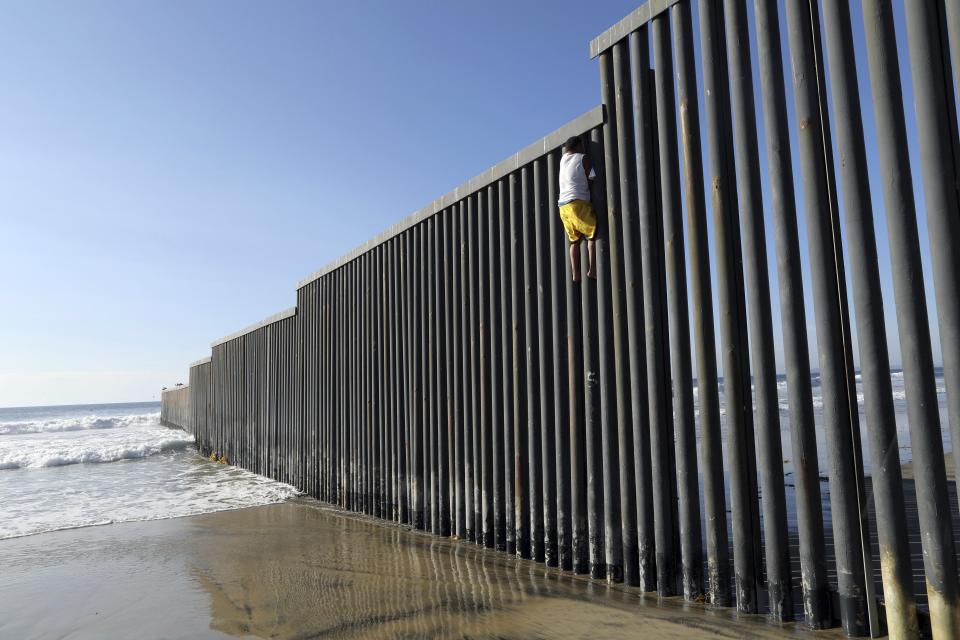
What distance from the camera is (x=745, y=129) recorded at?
4.32 metres

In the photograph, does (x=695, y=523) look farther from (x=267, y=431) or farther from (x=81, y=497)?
(x=81, y=497)

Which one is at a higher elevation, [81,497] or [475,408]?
[475,408]

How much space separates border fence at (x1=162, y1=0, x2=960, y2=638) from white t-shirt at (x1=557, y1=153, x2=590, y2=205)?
139mm

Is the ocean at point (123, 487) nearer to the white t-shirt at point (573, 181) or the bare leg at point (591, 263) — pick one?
the bare leg at point (591, 263)

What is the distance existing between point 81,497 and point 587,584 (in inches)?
446

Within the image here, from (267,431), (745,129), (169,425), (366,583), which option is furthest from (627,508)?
(169,425)

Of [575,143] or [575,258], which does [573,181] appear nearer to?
[575,143]

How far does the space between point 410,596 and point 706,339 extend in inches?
124

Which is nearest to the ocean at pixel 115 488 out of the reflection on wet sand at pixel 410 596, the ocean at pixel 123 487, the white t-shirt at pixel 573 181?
the ocean at pixel 123 487

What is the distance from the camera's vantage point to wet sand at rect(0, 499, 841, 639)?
445 centimetres

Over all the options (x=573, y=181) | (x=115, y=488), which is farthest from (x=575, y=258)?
(x=115, y=488)

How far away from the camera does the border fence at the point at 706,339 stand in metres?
3.53

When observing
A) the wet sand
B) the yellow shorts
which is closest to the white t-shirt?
the yellow shorts

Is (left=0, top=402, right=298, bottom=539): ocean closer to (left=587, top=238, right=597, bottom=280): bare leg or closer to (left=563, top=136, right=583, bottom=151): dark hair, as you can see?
(left=587, top=238, right=597, bottom=280): bare leg
